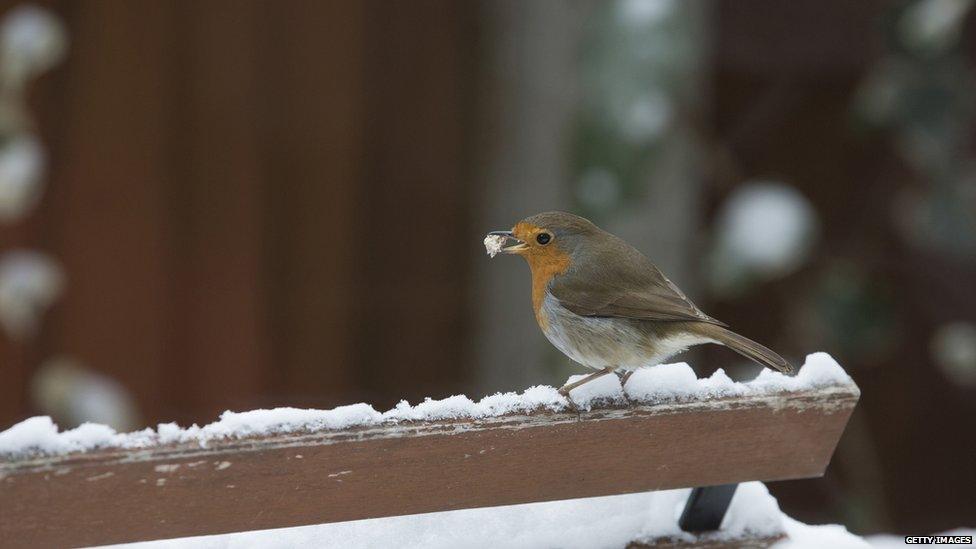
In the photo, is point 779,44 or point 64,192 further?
point 779,44

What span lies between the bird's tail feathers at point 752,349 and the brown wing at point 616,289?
2 centimetres

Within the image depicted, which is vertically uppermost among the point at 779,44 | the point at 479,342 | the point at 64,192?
the point at 779,44

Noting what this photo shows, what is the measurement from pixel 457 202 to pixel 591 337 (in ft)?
7.09

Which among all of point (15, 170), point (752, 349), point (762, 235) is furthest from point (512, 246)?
point (15, 170)

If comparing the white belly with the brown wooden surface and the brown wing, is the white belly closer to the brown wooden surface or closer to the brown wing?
the brown wing

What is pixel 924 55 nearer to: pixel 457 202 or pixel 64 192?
pixel 457 202

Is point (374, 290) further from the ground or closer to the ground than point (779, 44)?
closer to the ground

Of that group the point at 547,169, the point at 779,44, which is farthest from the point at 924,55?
the point at 547,169

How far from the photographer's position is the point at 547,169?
13.6 ft

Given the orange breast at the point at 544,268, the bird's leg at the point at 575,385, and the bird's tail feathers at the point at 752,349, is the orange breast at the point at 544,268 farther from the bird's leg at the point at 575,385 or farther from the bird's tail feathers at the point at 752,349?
the bird's tail feathers at the point at 752,349

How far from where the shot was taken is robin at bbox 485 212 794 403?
2107 mm

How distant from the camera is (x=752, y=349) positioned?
6.34 ft

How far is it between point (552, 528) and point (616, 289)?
51 cm

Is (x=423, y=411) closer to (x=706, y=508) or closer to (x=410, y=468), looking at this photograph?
(x=410, y=468)
